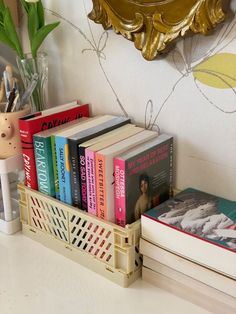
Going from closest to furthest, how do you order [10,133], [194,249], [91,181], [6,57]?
1. [194,249]
2. [91,181]
3. [10,133]
4. [6,57]

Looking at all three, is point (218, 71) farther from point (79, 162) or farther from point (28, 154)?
point (28, 154)

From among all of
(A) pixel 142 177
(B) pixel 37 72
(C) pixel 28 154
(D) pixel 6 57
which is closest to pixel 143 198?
(A) pixel 142 177

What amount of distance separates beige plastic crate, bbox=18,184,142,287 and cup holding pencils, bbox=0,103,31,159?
3.0 inches

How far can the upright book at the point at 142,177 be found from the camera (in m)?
0.78

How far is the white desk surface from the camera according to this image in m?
0.74

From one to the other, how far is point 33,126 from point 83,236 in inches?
9.3

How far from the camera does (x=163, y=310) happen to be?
2.42 feet

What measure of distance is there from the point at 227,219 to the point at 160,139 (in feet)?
0.65

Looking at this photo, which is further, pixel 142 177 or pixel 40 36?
pixel 40 36

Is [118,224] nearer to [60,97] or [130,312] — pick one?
[130,312]

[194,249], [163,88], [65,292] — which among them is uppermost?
[163,88]

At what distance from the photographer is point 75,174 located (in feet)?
2.79

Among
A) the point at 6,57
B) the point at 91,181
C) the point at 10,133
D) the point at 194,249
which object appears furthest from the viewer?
the point at 6,57

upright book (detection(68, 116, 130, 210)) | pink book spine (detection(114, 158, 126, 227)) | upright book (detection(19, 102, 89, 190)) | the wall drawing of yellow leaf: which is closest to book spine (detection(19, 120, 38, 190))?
upright book (detection(19, 102, 89, 190))
